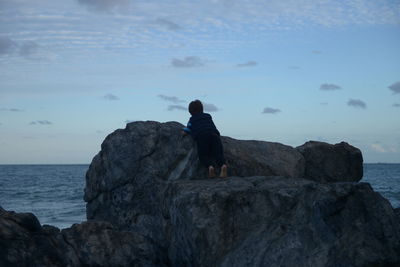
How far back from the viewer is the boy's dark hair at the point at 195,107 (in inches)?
392

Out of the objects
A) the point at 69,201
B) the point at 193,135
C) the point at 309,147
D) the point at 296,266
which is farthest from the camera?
the point at 69,201

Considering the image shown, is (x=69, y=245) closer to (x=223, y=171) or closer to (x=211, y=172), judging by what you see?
(x=211, y=172)

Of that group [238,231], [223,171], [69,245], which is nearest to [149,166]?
[223,171]

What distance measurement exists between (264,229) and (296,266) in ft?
2.66

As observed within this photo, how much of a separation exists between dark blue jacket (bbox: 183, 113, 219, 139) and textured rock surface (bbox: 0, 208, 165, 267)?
2.66 m

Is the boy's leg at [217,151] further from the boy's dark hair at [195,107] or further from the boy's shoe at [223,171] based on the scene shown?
the boy's dark hair at [195,107]

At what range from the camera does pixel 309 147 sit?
12.2m

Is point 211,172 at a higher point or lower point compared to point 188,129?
lower

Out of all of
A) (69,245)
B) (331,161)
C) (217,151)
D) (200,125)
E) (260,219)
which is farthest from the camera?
(331,161)

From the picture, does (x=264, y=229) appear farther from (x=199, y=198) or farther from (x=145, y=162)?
(x=145, y=162)

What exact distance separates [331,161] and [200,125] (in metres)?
4.54

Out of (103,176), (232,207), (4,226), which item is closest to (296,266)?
(232,207)

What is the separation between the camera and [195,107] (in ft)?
32.7

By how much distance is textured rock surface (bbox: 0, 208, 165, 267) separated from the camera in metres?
6.19
